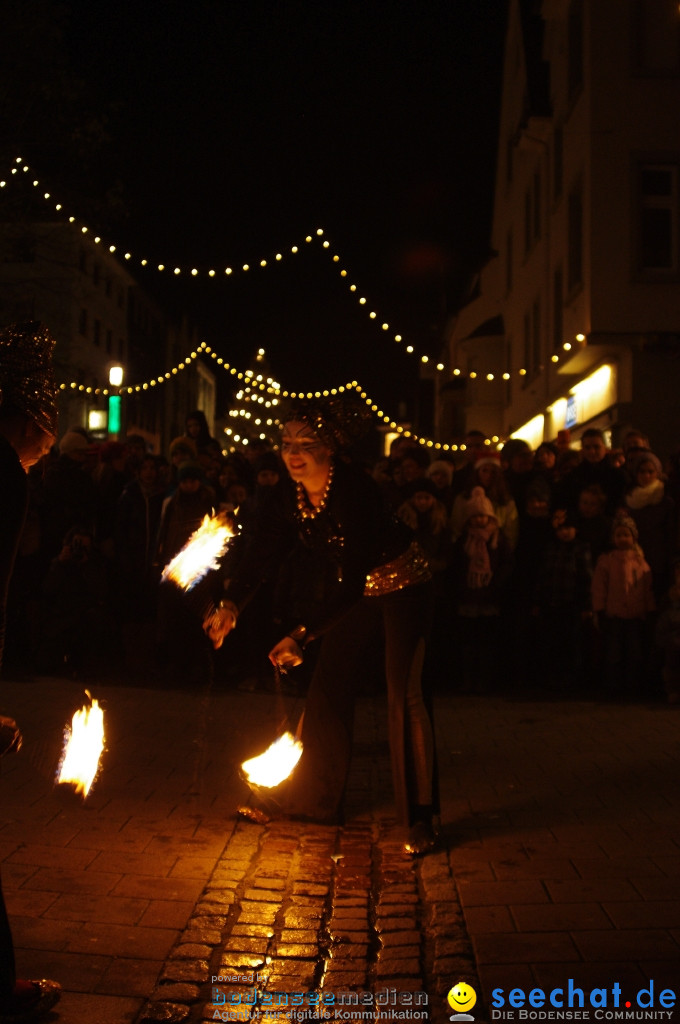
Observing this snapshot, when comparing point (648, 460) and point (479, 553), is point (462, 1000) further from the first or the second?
point (648, 460)

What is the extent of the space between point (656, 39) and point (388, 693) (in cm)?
1876

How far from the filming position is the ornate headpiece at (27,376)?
3762mm

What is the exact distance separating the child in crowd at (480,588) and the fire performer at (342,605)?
5.01m

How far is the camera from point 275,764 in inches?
249

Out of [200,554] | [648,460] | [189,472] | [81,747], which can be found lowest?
[81,747]

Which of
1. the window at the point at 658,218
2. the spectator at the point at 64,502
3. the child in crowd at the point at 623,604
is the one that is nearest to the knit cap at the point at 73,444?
the spectator at the point at 64,502

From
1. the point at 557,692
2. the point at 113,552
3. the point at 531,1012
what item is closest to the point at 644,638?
the point at 557,692

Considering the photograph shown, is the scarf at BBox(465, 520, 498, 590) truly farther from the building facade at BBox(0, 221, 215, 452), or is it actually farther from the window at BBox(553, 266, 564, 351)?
the building facade at BBox(0, 221, 215, 452)

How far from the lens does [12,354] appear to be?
12.5 feet

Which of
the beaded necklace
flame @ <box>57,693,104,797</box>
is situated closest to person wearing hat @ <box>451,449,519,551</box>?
the beaded necklace

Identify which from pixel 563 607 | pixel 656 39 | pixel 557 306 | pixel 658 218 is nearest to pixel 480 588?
pixel 563 607

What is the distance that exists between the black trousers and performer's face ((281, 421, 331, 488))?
2.34 feet

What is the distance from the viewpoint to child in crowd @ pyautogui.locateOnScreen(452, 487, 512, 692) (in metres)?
11.1

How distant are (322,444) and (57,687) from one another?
570 cm
